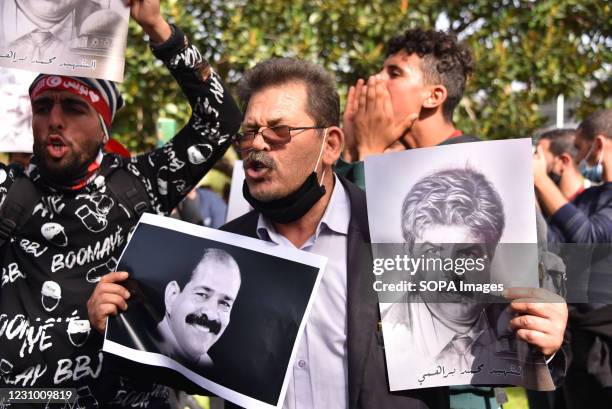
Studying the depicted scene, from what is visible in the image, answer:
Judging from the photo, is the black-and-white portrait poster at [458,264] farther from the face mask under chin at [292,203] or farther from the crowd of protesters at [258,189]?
the face mask under chin at [292,203]


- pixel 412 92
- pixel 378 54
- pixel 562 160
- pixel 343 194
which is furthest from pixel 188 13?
pixel 343 194

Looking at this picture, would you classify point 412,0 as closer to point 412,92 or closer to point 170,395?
point 412,92

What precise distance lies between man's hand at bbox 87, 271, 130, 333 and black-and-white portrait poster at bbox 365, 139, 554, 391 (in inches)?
27.5

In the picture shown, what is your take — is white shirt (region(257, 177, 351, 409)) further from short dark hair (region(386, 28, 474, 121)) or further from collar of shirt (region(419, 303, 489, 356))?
short dark hair (region(386, 28, 474, 121))

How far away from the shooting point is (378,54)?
7.64 metres

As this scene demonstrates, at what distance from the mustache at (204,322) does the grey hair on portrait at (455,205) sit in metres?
0.53

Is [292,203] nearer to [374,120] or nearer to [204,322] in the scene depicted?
[204,322]

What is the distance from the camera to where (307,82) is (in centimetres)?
206

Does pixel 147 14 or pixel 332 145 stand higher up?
pixel 147 14

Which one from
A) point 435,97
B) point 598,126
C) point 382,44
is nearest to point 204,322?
point 435,97

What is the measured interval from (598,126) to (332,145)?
234cm

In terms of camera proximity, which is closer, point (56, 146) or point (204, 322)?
point (204, 322)

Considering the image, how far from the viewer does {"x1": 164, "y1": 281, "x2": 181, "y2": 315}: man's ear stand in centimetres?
188

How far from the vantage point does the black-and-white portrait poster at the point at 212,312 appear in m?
1.73
